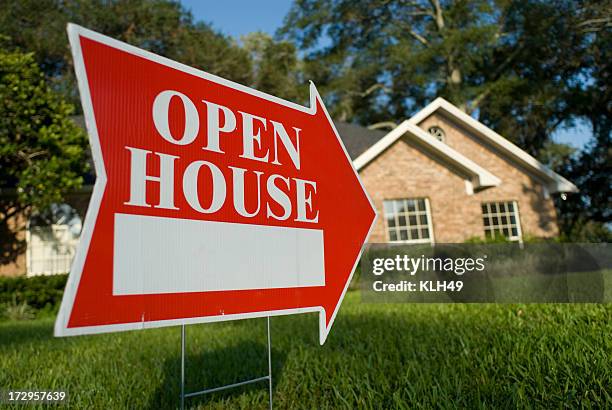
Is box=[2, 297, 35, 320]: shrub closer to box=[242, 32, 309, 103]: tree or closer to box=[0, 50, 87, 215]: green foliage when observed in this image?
box=[0, 50, 87, 215]: green foliage

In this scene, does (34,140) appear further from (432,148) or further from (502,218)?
(502,218)

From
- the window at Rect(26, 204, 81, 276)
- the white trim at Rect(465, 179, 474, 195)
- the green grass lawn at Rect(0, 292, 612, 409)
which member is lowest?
the green grass lawn at Rect(0, 292, 612, 409)

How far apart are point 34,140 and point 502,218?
15.5 meters

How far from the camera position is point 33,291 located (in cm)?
1244

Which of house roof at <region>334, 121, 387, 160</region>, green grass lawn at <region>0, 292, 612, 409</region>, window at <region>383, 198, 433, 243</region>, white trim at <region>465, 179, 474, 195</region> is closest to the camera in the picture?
green grass lawn at <region>0, 292, 612, 409</region>

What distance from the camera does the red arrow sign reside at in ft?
5.08

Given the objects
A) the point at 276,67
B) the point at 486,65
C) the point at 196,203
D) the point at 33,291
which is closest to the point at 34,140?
the point at 33,291

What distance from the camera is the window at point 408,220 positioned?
16031mm

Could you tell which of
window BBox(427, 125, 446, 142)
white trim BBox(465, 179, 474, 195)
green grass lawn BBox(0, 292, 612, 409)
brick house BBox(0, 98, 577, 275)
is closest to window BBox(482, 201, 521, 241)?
brick house BBox(0, 98, 577, 275)

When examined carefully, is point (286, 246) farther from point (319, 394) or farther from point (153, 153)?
point (319, 394)

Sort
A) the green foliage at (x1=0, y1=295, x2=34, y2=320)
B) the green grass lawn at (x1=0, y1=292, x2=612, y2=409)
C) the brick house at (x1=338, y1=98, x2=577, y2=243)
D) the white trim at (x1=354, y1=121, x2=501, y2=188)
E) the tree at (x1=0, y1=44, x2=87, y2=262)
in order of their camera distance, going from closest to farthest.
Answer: the green grass lawn at (x1=0, y1=292, x2=612, y2=409), the green foliage at (x1=0, y1=295, x2=34, y2=320), the tree at (x1=0, y1=44, x2=87, y2=262), the white trim at (x1=354, y1=121, x2=501, y2=188), the brick house at (x1=338, y1=98, x2=577, y2=243)

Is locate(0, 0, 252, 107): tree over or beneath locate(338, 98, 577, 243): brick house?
over

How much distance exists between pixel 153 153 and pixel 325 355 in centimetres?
278

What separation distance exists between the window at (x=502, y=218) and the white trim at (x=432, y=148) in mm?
2268
